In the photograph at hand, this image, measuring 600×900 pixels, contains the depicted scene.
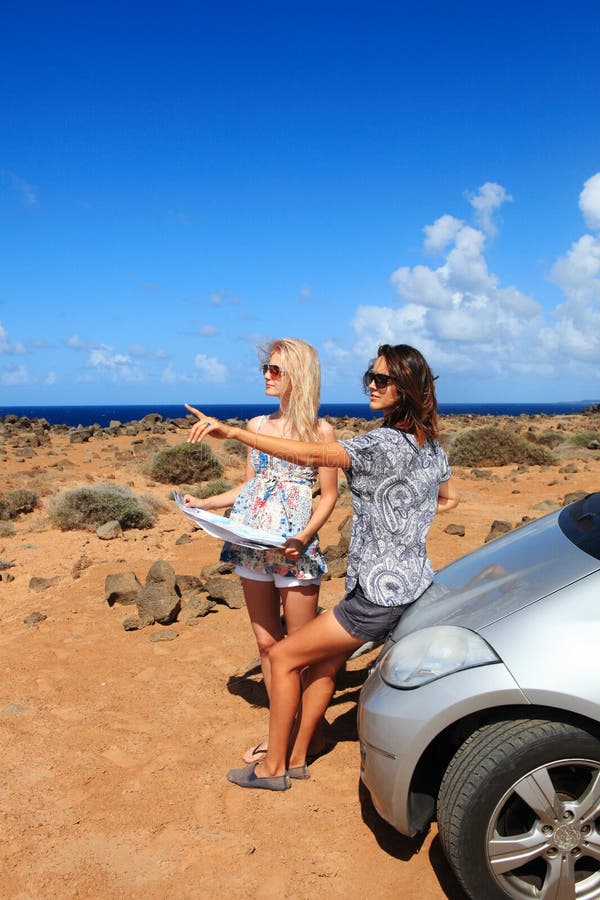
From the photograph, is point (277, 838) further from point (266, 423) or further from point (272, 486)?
point (266, 423)

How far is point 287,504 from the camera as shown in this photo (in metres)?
3.36

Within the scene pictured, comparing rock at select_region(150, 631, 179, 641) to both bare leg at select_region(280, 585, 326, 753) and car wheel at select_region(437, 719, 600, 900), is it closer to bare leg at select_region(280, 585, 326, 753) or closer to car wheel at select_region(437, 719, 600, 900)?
bare leg at select_region(280, 585, 326, 753)

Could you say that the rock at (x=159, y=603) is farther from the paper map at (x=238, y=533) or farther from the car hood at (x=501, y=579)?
the car hood at (x=501, y=579)

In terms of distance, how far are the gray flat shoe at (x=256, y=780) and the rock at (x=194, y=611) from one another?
2.60 m

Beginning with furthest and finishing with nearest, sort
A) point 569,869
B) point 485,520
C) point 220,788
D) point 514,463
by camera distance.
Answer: point 514,463, point 485,520, point 220,788, point 569,869

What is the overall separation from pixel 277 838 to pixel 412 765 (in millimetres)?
1004

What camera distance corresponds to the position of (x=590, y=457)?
17188 mm

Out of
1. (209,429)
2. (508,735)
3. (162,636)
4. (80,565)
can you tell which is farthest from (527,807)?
(80,565)

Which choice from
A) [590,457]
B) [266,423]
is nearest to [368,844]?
[266,423]

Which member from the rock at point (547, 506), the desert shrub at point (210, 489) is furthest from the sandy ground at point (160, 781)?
the desert shrub at point (210, 489)

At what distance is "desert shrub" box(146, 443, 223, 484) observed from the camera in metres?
14.7

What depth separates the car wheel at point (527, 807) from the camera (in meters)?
2.13

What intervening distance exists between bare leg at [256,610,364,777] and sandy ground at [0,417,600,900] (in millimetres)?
246

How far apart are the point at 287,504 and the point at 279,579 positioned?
0.37 meters
